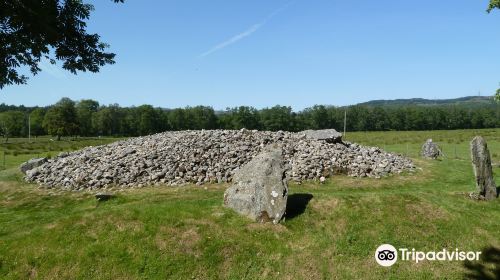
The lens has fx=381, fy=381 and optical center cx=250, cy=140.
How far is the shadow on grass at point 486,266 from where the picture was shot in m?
13.1

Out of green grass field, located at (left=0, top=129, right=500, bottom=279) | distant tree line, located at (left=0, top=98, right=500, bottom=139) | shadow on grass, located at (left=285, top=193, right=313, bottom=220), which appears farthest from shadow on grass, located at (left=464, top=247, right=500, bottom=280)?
distant tree line, located at (left=0, top=98, right=500, bottom=139)

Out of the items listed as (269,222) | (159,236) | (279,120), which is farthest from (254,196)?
(279,120)

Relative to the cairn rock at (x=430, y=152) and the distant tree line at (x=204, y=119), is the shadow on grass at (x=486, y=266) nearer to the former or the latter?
the cairn rock at (x=430, y=152)

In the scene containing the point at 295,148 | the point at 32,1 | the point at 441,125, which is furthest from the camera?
the point at 441,125

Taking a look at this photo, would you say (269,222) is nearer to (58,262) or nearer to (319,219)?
(319,219)

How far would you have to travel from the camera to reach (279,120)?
122 m

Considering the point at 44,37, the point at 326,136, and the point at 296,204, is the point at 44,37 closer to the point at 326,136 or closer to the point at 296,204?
the point at 296,204

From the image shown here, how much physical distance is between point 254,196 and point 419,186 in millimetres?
12845

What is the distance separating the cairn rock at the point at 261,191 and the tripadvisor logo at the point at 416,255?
403 centimetres

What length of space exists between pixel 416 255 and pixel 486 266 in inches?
93.6

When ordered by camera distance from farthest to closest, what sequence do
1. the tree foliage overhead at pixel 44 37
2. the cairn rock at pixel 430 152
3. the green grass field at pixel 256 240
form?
the cairn rock at pixel 430 152, the green grass field at pixel 256 240, the tree foliage overhead at pixel 44 37

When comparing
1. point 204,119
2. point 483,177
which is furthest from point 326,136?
point 204,119

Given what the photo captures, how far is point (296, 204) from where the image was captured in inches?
667

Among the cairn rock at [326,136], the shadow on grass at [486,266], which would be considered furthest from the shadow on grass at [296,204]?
the cairn rock at [326,136]
